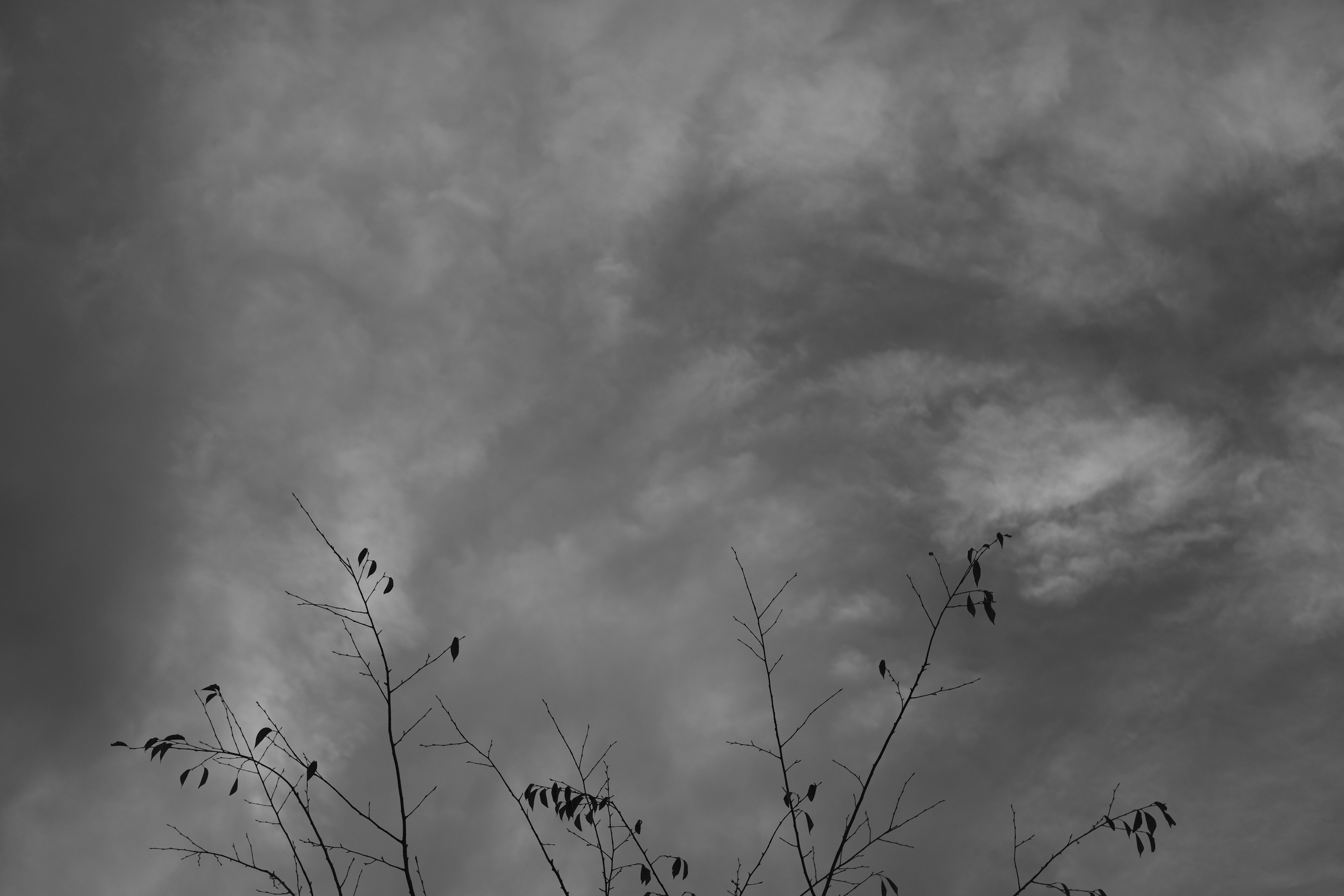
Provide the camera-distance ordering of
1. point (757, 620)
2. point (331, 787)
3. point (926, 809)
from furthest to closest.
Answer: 1. point (757, 620)
2. point (926, 809)
3. point (331, 787)

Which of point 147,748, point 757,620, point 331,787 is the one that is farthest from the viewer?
point 757,620

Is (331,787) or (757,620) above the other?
(757,620)

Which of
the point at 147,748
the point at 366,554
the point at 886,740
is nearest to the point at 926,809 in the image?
the point at 886,740

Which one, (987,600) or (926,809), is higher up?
(987,600)

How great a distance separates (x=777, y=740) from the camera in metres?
6.88

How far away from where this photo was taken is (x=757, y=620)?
7.60m

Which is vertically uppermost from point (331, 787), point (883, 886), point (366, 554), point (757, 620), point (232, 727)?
point (366, 554)

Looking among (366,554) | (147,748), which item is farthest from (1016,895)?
(147,748)

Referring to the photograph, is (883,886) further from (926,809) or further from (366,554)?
(366,554)

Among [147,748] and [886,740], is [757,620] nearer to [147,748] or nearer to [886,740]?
[886,740]

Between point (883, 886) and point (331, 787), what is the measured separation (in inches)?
180

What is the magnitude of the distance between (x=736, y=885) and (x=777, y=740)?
4.37 feet

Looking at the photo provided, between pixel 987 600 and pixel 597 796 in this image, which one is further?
pixel 597 796

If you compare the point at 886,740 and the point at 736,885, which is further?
the point at 736,885
